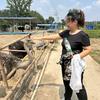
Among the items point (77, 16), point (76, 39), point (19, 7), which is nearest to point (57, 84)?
point (76, 39)

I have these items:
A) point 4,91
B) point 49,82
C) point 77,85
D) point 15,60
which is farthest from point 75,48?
point 49,82

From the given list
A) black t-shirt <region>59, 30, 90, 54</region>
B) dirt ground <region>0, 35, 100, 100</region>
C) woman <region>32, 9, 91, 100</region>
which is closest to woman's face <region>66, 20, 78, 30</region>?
woman <region>32, 9, 91, 100</region>

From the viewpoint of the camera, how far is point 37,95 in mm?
6848

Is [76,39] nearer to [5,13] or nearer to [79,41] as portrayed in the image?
[79,41]

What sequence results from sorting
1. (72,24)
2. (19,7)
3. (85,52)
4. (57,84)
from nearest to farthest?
(85,52), (72,24), (57,84), (19,7)

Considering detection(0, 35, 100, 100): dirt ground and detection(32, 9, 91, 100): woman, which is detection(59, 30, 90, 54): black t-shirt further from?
detection(0, 35, 100, 100): dirt ground

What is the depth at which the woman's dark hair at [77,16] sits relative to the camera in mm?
4973

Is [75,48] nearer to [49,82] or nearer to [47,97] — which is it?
[47,97]

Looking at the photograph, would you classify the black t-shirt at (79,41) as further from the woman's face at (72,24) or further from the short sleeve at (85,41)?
the woman's face at (72,24)

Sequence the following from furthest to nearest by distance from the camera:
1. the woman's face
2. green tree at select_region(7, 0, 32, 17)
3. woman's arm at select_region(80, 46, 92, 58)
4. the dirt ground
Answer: green tree at select_region(7, 0, 32, 17) < the dirt ground < the woman's face < woman's arm at select_region(80, 46, 92, 58)

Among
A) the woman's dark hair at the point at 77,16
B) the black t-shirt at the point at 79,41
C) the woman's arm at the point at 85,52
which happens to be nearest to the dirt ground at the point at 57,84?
the black t-shirt at the point at 79,41

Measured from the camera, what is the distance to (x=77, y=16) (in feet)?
16.3

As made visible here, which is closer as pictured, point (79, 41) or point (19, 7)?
point (79, 41)

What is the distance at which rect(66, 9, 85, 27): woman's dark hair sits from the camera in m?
4.97
